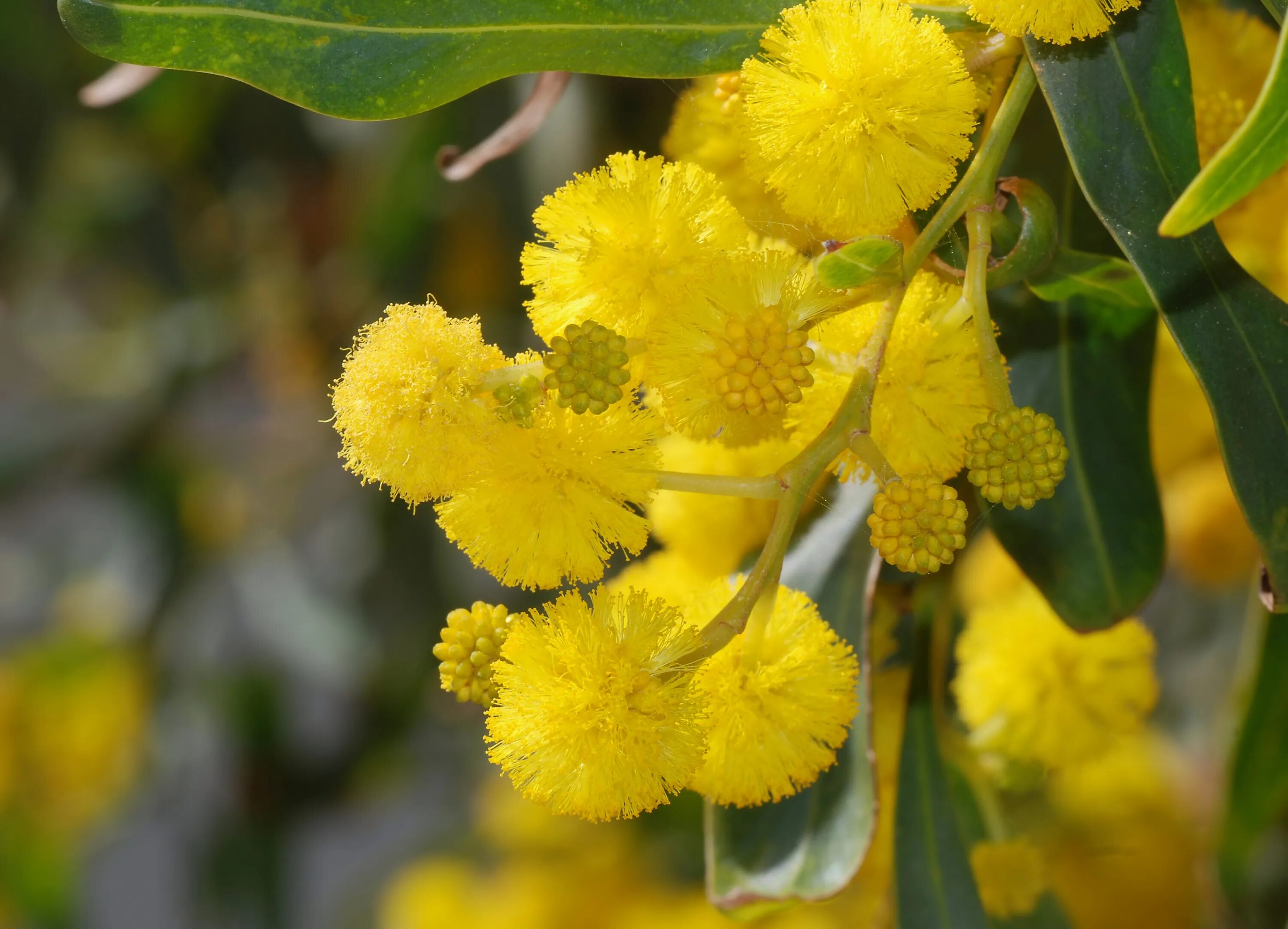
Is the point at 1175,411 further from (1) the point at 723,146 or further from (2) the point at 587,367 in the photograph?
(2) the point at 587,367

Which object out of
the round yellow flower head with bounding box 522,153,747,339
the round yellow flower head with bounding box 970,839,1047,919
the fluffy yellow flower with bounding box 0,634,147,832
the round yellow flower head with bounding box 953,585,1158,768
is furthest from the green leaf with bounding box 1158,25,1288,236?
the fluffy yellow flower with bounding box 0,634,147,832

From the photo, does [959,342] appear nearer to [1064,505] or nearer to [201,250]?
[1064,505]

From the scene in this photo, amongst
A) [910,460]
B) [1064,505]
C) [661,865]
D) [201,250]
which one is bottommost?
[661,865]

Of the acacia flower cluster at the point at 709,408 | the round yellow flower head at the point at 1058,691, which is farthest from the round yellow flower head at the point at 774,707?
the round yellow flower head at the point at 1058,691

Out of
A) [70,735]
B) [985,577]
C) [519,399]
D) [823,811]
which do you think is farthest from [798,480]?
[70,735]

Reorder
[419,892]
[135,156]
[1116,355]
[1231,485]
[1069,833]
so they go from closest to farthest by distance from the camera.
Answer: [1231,485]
[1116,355]
[1069,833]
[419,892]
[135,156]

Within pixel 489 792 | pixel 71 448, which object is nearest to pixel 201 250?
pixel 71 448
